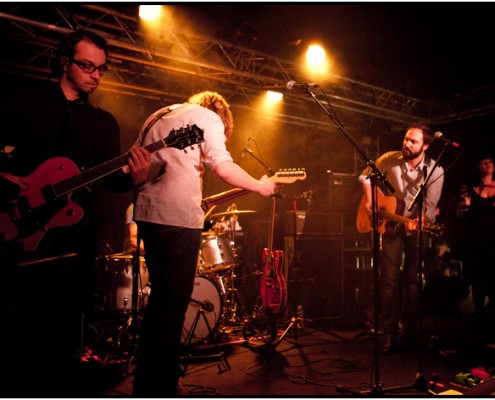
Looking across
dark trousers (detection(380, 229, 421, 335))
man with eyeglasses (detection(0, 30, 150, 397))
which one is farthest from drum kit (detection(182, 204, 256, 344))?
dark trousers (detection(380, 229, 421, 335))

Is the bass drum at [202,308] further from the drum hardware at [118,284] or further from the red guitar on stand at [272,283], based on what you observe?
the drum hardware at [118,284]

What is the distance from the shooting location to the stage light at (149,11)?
20.5 feet

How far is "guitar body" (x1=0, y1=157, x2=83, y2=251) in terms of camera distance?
2205 mm

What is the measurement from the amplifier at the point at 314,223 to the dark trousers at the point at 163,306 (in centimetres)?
441

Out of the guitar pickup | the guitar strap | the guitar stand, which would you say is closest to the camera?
the guitar pickup

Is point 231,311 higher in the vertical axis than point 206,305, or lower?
lower

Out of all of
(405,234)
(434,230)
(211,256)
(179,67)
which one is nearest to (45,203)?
(211,256)

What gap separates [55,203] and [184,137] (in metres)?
0.88

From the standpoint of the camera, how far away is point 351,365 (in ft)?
14.1

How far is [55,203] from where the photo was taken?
91.6 inches

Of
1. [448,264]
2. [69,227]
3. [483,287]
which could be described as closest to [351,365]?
[483,287]

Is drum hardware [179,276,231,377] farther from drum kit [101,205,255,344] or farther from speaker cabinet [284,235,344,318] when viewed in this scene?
speaker cabinet [284,235,344,318]

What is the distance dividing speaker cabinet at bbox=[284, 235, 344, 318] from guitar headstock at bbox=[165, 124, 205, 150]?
4400 mm

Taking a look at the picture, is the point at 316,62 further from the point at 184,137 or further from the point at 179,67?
the point at 184,137
